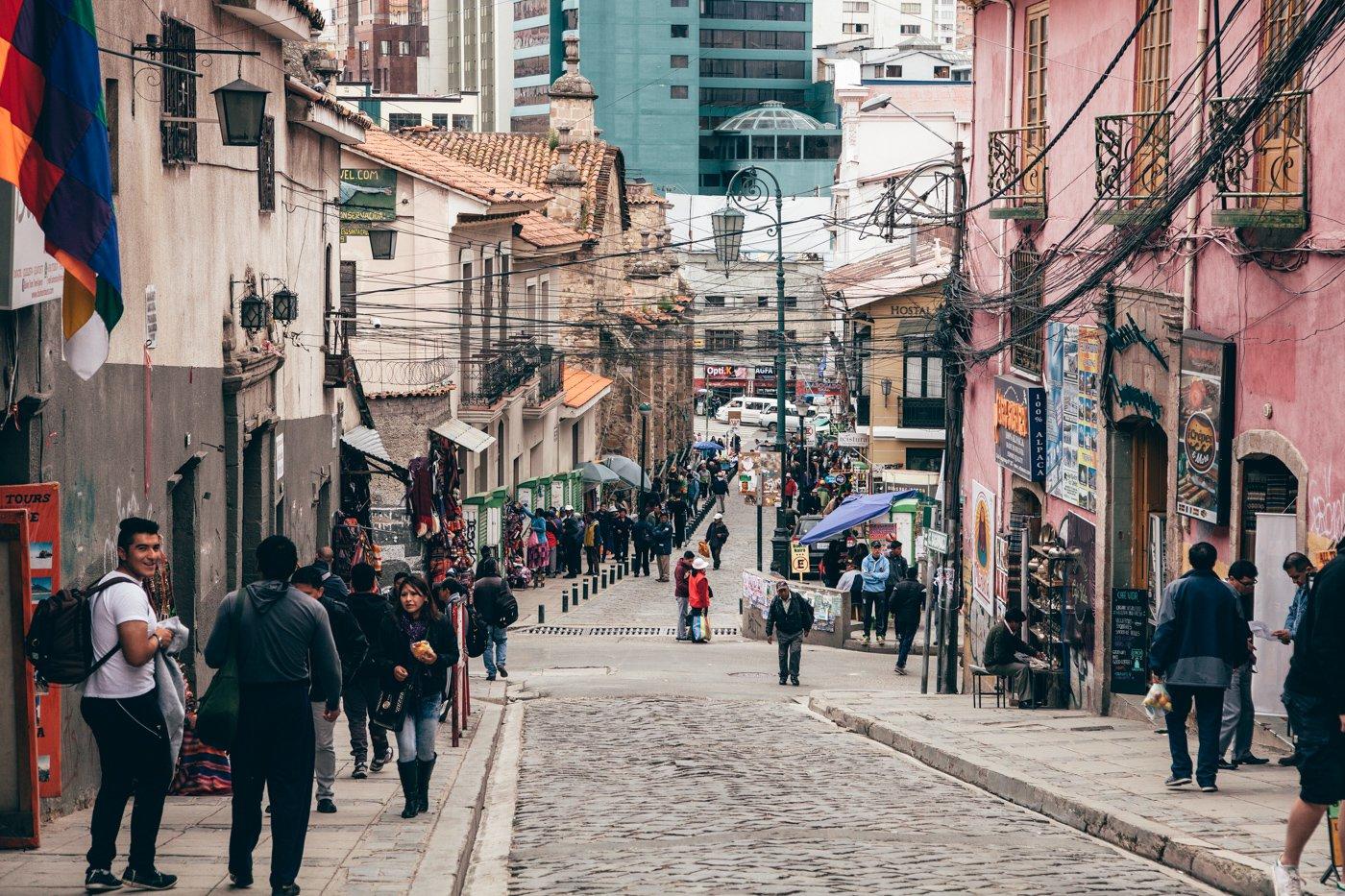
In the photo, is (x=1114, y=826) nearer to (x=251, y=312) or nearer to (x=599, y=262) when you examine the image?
(x=251, y=312)

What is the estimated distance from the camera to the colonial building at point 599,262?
52875 mm

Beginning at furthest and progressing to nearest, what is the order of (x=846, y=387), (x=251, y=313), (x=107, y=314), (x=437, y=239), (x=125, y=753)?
1. (x=846, y=387)
2. (x=437, y=239)
3. (x=251, y=313)
4. (x=107, y=314)
5. (x=125, y=753)

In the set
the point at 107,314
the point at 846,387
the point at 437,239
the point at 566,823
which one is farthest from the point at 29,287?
the point at 846,387

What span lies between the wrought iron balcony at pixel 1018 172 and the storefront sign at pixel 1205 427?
507cm

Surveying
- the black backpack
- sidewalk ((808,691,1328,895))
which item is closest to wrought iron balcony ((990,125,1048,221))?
sidewalk ((808,691,1328,895))

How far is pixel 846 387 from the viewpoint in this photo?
58.4 metres

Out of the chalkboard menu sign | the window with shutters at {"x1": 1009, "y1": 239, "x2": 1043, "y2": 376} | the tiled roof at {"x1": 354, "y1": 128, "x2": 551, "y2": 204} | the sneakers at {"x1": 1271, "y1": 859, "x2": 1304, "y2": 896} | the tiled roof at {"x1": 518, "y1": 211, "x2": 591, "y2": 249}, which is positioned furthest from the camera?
the tiled roof at {"x1": 518, "y1": 211, "x2": 591, "y2": 249}

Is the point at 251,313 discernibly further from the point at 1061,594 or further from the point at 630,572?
the point at 630,572

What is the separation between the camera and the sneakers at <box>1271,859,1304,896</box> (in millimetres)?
7648

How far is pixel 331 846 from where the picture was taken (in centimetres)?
947

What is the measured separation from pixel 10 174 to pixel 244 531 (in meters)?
10.5

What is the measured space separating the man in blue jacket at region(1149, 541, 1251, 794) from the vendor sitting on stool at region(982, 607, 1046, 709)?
7641 millimetres

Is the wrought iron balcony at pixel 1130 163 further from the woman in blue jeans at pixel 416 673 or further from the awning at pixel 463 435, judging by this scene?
the awning at pixel 463 435

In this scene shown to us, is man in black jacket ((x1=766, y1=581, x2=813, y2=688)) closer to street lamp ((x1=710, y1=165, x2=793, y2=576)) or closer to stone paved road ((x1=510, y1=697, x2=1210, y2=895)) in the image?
stone paved road ((x1=510, y1=697, x2=1210, y2=895))
